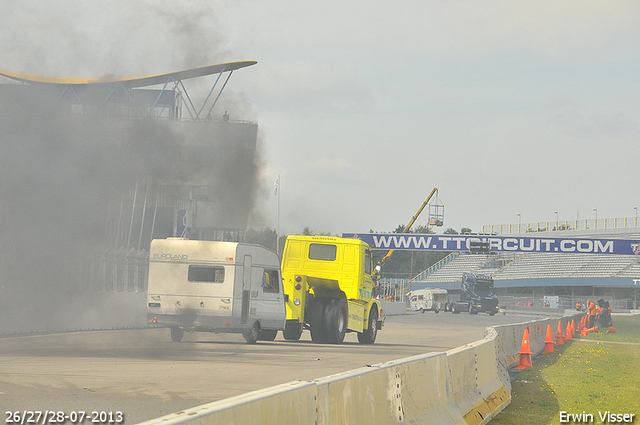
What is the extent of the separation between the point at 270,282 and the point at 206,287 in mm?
1958

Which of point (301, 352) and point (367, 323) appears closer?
point (301, 352)

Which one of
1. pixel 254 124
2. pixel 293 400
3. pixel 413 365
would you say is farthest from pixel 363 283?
pixel 293 400

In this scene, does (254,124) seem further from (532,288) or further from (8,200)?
(532,288)

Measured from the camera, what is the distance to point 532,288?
294ft

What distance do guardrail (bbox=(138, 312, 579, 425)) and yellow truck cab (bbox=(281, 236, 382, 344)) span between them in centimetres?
950

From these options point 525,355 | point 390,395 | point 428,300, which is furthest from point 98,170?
point 428,300

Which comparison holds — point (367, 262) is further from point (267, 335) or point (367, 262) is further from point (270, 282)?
point (267, 335)

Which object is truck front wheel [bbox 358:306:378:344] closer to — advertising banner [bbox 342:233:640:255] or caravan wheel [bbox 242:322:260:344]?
caravan wheel [bbox 242:322:260:344]

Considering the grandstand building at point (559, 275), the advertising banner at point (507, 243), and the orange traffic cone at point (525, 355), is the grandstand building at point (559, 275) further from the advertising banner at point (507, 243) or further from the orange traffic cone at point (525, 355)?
the orange traffic cone at point (525, 355)

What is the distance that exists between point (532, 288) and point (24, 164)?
7679cm

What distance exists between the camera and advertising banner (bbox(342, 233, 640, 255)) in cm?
5759

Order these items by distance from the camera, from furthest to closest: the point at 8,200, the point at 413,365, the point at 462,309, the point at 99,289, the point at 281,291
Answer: the point at 462,309 < the point at 99,289 < the point at 8,200 < the point at 281,291 < the point at 413,365

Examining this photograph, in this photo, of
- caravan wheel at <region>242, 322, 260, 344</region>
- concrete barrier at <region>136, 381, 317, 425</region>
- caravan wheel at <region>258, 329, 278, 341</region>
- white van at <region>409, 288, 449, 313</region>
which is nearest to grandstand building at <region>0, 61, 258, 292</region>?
caravan wheel at <region>258, 329, 278, 341</region>

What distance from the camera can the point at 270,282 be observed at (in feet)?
64.4
